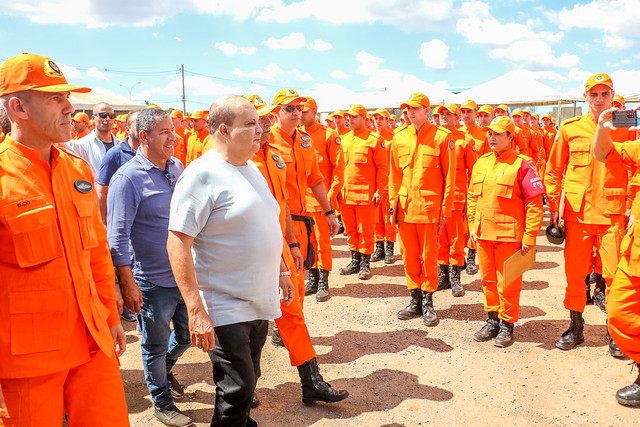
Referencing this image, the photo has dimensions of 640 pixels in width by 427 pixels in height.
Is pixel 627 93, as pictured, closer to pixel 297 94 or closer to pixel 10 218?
pixel 297 94

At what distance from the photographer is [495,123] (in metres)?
5.03

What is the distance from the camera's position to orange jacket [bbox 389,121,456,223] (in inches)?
223

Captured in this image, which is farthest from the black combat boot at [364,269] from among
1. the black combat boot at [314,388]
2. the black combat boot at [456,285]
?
the black combat boot at [314,388]

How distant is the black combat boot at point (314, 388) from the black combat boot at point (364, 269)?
362 centimetres

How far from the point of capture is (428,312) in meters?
5.73

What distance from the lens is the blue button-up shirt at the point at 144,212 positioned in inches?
131

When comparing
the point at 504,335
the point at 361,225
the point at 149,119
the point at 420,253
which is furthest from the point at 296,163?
the point at 361,225

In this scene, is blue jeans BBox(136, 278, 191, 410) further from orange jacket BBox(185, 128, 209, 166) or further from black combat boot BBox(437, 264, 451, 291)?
orange jacket BBox(185, 128, 209, 166)

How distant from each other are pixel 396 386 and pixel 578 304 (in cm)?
206

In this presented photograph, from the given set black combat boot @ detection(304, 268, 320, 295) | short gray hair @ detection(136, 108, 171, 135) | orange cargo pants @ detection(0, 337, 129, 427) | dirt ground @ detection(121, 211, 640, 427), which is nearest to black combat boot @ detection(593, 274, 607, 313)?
dirt ground @ detection(121, 211, 640, 427)

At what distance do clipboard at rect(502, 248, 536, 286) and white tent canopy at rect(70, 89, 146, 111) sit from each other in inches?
1256

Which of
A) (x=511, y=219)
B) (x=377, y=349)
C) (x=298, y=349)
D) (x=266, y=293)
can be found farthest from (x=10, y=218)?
(x=511, y=219)

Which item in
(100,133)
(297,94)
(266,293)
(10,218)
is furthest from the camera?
(100,133)

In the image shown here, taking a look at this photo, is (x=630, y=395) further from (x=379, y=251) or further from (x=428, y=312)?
(x=379, y=251)
